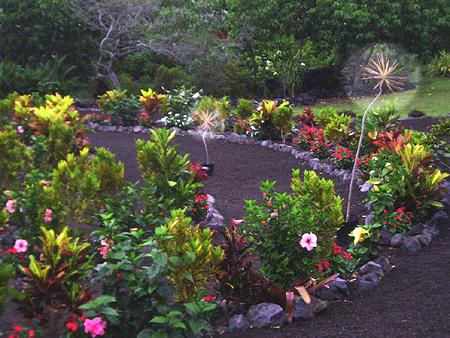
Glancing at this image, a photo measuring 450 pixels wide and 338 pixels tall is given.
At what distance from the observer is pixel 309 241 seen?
Answer: 158 inches

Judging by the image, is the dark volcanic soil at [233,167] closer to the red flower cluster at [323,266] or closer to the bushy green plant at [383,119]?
the bushy green plant at [383,119]

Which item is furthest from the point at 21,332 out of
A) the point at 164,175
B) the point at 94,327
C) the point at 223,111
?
the point at 223,111

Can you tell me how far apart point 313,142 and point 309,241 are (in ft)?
17.4

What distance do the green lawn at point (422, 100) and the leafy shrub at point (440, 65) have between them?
426mm

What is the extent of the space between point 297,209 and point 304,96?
1329 centimetres

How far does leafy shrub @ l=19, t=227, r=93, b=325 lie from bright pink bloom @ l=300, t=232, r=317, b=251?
134 centimetres

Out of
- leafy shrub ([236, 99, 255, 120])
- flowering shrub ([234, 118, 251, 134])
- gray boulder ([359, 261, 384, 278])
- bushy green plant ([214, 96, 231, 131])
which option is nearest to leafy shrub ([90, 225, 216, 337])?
gray boulder ([359, 261, 384, 278])

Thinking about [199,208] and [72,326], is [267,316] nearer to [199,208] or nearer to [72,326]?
[72,326]

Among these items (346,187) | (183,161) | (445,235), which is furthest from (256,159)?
(445,235)

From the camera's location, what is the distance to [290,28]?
17703 millimetres

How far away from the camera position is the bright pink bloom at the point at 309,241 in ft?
13.1

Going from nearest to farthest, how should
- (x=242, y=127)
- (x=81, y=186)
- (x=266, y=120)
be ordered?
(x=81, y=186), (x=266, y=120), (x=242, y=127)

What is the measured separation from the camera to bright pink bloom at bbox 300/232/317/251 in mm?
4008

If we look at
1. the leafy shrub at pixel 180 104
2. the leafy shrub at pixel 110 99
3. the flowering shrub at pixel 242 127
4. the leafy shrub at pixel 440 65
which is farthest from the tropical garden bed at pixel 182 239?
the leafy shrub at pixel 440 65
